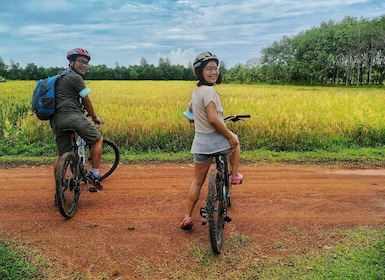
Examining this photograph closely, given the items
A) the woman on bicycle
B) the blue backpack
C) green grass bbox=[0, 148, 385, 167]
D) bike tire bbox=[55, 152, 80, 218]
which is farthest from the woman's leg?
green grass bbox=[0, 148, 385, 167]

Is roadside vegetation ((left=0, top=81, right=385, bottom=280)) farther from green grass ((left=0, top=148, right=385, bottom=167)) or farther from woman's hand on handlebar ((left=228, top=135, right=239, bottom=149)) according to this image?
woman's hand on handlebar ((left=228, top=135, right=239, bottom=149))

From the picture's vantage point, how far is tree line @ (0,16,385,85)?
5841 centimetres

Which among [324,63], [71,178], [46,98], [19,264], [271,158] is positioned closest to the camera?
[19,264]

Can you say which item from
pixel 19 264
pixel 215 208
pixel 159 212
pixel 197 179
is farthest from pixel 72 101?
pixel 215 208

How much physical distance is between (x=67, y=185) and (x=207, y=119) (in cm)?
205

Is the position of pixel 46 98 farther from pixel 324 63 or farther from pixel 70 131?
pixel 324 63

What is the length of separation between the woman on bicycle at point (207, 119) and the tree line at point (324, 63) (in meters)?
47.6

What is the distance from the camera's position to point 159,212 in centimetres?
504

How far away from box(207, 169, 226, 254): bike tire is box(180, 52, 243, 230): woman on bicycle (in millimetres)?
218

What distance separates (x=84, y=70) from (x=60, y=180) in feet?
4.75

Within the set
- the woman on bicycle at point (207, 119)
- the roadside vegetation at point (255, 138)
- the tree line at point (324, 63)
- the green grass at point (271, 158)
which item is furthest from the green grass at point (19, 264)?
the tree line at point (324, 63)

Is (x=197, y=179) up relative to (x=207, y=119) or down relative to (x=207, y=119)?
down

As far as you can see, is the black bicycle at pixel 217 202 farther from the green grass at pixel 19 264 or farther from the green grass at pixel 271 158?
the green grass at pixel 271 158

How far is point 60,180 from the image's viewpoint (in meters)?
4.56
